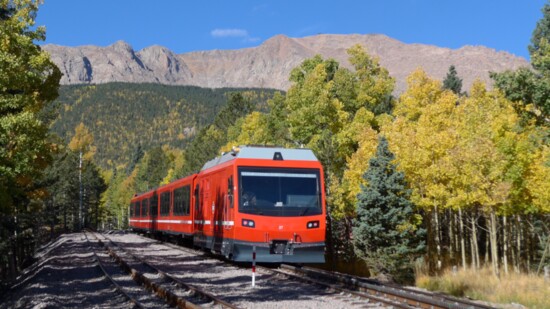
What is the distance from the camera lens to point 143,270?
776 inches

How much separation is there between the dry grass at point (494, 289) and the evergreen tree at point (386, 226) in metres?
1.80

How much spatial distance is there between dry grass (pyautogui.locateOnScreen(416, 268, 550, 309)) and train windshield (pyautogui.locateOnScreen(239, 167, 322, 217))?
4194 mm

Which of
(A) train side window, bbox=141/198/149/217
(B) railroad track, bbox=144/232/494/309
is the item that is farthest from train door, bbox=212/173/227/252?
(A) train side window, bbox=141/198/149/217

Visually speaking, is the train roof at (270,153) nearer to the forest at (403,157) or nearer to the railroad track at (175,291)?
the railroad track at (175,291)

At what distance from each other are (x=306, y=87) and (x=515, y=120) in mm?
12401

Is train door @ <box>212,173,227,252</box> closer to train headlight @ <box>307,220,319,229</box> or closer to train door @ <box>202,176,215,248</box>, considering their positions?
train door @ <box>202,176,215,248</box>

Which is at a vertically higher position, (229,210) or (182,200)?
(182,200)

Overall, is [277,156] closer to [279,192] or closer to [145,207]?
[279,192]

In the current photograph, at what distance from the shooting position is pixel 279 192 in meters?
17.4

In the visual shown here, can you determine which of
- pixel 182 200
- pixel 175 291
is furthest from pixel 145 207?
pixel 175 291

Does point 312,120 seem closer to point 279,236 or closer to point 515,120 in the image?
point 515,120

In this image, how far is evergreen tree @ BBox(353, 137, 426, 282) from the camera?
21281mm

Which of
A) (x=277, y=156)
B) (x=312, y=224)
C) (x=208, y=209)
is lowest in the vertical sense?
(x=312, y=224)

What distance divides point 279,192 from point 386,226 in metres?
6.21
